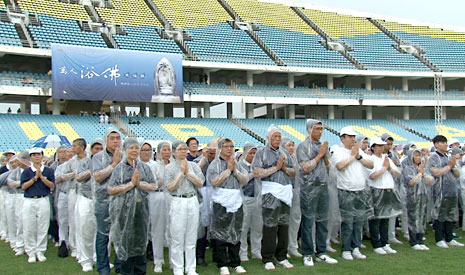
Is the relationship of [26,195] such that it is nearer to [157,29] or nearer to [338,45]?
[157,29]

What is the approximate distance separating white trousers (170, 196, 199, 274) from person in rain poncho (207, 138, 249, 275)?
0.38 m

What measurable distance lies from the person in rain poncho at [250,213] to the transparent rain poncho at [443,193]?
304 cm

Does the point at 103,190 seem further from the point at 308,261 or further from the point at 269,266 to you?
the point at 308,261

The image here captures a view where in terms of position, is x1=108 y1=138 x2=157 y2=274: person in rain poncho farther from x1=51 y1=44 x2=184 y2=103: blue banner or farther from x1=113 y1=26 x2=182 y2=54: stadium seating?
x1=113 y1=26 x2=182 y2=54: stadium seating

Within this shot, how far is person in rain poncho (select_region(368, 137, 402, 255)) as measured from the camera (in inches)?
262

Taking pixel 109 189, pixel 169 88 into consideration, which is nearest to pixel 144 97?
pixel 169 88

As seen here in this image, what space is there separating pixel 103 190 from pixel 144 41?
21.8m

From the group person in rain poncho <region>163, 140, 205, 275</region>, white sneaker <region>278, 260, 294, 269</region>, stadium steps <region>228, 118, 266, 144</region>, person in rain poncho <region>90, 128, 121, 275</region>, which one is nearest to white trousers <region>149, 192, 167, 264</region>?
person in rain poncho <region>163, 140, 205, 275</region>

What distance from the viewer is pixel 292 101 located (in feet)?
91.5

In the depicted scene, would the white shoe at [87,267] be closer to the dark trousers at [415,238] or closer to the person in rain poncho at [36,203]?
the person in rain poncho at [36,203]

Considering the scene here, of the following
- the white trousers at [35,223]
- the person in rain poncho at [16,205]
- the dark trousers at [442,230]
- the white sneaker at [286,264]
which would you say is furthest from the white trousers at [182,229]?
the dark trousers at [442,230]

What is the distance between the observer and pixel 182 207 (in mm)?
5375

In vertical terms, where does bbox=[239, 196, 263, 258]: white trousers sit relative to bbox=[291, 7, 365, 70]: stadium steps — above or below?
below

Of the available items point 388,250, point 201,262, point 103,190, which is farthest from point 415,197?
point 103,190
